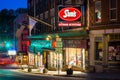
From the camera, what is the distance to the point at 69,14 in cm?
3962

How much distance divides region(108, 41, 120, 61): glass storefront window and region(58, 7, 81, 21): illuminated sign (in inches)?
188

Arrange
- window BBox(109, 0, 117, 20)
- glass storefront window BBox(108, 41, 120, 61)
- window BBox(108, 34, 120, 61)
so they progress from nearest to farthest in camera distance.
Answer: window BBox(109, 0, 117, 20) < window BBox(108, 34, 120, 61) < glass storefront window BBox(108, 41, 120, 61)

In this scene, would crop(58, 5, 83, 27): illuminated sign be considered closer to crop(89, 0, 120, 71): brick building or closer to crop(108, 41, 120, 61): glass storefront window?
crop(89, 0, 120, 71): brick building

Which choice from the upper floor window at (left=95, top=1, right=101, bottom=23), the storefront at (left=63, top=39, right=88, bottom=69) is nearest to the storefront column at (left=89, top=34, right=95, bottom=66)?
the storefront at (left=63, top=39, right=88, bottom=69)

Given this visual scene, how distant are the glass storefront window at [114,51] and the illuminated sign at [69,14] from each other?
4.77 m

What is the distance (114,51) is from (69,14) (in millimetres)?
6120

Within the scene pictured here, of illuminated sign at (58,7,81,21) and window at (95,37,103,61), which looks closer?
window at (95,37,103,61)

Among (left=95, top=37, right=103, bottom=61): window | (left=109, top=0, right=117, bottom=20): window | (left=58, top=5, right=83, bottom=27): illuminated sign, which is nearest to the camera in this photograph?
(left=109, top=0, right=117, bottom=20): window

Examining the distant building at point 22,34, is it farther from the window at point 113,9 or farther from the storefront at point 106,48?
the window at point 113,9

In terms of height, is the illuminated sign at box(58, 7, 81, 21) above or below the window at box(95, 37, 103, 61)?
above

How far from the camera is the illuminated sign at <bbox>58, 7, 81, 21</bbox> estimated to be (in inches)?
1552

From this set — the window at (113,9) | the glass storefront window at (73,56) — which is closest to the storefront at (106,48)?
the window at (113,9)

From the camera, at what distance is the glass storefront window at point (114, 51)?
36.7 m

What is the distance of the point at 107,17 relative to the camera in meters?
37.1
